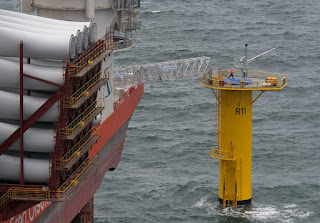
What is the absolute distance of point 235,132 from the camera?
93375 millimetres

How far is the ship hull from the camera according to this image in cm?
7588

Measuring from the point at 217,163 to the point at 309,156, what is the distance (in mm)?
10767

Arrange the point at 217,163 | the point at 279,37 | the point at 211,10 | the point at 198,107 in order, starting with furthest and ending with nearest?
the point at 211,10, the point at 279,37, the point at 198,107, the point at 217,163

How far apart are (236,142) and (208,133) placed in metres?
24.3

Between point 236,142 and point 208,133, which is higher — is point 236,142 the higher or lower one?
the higher one

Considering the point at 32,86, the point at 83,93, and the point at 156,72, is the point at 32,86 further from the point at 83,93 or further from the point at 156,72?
the point at 156,72

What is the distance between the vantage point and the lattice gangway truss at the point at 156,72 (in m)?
97.7

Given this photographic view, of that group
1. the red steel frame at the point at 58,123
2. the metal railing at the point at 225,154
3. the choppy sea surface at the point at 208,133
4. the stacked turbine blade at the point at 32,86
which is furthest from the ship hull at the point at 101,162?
the metal railing at the point at 225,154

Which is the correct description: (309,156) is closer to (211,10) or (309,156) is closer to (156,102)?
(156,102)

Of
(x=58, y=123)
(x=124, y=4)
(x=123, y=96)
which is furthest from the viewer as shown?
(x=123, y=96)

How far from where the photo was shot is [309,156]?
108 metres

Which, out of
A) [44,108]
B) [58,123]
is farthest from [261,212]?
[44,108]

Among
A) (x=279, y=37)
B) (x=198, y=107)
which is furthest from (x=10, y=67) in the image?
(x=279, y=37)

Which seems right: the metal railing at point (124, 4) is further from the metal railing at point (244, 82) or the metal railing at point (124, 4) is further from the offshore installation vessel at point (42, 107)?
the offshore installation vessel at point (42, 107)
